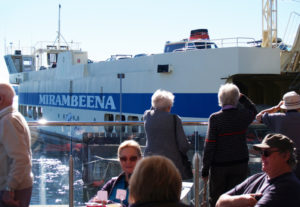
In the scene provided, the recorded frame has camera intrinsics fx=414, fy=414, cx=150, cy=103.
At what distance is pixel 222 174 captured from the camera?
4.10 meters

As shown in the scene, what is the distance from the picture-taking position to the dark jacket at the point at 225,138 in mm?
4059

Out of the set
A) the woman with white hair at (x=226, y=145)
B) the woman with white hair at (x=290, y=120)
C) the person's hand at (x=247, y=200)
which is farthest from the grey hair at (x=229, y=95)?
the person's hand at (x=247, y=200)

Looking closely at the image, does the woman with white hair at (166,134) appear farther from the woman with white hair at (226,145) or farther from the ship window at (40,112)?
the ship window at (40,112)

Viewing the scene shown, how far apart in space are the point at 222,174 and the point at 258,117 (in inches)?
28.4

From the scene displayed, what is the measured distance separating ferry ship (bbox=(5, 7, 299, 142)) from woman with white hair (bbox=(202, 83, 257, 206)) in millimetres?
8666

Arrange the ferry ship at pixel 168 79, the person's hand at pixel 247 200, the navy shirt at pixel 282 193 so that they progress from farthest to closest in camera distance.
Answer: the ferry ship at pixel 168 79
the person's hand at pixel 247 200
the navy shirt at pixel 282 193

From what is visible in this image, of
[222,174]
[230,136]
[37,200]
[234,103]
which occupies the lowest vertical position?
[37,200]

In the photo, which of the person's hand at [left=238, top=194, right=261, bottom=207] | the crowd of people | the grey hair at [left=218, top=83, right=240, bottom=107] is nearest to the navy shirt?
the crowd of people

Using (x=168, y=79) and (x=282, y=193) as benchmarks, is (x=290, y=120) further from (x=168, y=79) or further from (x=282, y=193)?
(x=168, y=79)

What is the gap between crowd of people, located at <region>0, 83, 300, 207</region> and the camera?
213cm

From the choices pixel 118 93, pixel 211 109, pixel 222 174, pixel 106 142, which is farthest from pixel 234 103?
pixel 118 93

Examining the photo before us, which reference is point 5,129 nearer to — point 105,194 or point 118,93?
point 105,194

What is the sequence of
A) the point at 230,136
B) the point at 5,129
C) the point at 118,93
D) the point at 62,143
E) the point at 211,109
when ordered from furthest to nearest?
1. the point at 118,93
2. the point at 211,109
3. the point at 62,143
4. the point at 230,136
5. the point at 5,129

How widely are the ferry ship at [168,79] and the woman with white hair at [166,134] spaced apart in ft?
28.8
